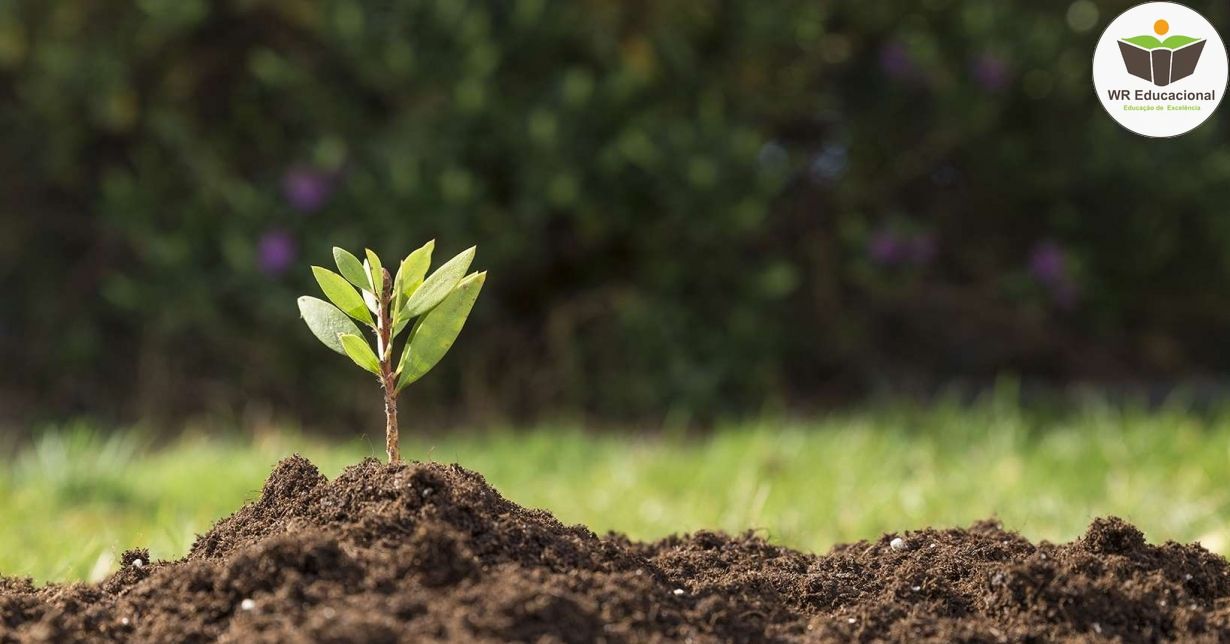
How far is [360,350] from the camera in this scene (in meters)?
1.57

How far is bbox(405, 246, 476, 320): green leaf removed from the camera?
155cm

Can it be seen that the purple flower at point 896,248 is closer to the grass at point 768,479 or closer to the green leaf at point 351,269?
the grass at point 768,479

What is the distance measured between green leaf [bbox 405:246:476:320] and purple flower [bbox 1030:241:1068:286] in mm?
3798

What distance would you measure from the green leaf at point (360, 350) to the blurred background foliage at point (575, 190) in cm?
280

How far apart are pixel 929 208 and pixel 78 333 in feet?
11.9

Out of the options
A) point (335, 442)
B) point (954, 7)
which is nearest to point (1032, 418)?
point (954, 7)

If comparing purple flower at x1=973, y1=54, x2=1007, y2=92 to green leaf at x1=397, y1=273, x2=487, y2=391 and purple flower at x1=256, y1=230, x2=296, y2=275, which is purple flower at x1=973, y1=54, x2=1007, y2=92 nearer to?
purple flower at x1=256, y1=230, x2=296, y2=275

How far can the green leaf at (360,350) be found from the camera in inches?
60.2

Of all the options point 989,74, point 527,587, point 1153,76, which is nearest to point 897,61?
point 989,74

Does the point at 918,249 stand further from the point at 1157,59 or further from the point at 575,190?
the point at 1157,59

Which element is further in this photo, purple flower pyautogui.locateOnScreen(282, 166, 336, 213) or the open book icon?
purple flower pyautogui.locateOnScreen(282, 166, 336, 213)

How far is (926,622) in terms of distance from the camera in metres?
1.37

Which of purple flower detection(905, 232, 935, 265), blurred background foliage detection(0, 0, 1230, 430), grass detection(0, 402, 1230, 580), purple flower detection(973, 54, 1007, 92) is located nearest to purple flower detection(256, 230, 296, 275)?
blurred background foliage detection(0, 0, 1230, 430)

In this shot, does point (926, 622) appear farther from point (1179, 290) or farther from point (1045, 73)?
point (1179, 290)
